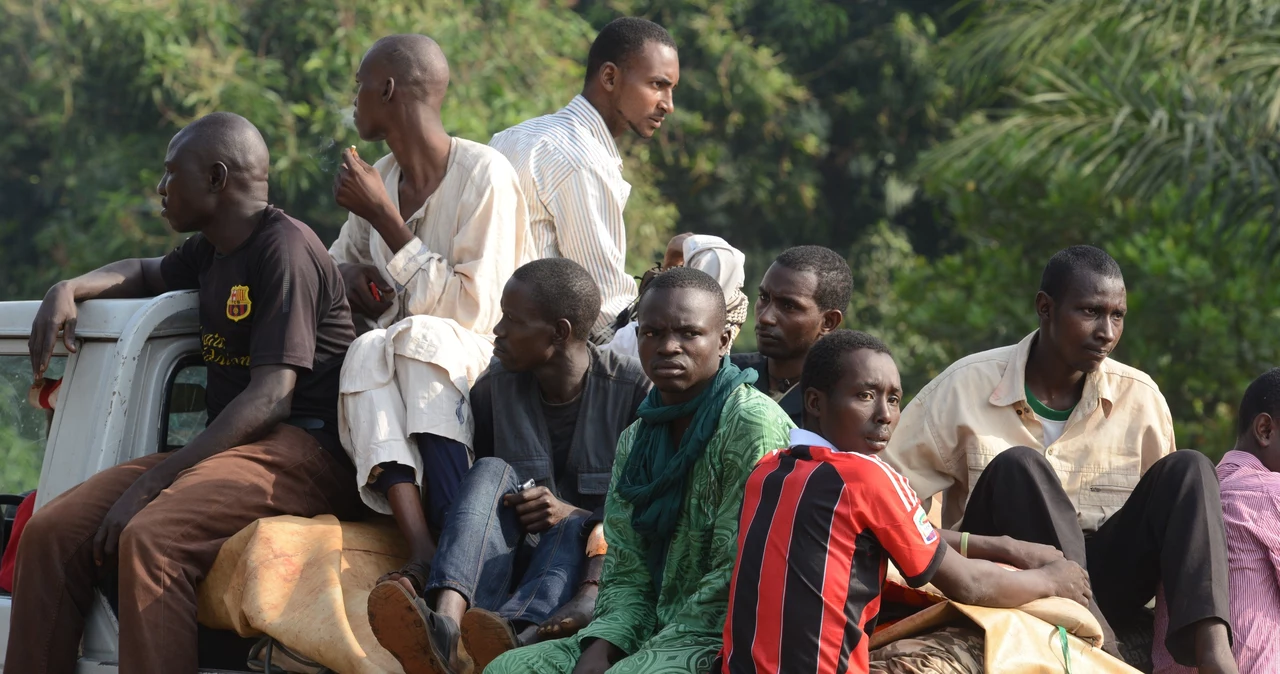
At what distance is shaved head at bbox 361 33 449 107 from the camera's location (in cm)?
474

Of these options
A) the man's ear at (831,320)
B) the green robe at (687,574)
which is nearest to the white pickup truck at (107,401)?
the green robe at (687,574)

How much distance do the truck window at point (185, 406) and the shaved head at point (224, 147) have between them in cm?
56

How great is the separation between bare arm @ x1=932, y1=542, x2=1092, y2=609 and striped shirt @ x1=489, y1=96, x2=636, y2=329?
190 centimetres

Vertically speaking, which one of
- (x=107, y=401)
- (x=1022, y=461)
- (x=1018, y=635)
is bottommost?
(x=1018, y=635)

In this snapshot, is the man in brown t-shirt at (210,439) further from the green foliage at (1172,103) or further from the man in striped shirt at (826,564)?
the green foliage at (1172,103)

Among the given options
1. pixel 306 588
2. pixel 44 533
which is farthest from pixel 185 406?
pixel 306 588

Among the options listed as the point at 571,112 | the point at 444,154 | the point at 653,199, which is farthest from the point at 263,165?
the point at 653,199

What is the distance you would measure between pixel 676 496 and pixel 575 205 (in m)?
1.62

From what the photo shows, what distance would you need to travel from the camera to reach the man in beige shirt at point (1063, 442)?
363cm

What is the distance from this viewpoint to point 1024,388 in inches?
162

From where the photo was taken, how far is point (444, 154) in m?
4.72

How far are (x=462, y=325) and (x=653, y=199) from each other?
30.1 feet

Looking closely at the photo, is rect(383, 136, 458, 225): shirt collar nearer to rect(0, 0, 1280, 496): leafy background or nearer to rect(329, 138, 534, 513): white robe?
rect(329, 138, 534, 513): white robe

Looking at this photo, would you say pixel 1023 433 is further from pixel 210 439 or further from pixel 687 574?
pixel 210 439
